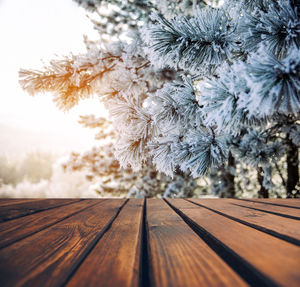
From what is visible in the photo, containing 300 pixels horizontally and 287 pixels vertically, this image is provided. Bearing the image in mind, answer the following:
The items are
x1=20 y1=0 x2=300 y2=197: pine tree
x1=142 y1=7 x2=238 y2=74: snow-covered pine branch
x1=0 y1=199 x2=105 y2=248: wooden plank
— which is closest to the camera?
x1=20 y1=0 x2=300 y2=197: pine tree

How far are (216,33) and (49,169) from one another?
30.9 m

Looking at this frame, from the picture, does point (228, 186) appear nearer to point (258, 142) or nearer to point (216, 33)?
point (258, 142)

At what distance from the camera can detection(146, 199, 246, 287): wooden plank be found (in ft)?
1.53

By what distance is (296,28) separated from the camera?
0.91 metres

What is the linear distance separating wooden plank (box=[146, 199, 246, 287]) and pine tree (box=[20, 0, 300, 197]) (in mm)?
445

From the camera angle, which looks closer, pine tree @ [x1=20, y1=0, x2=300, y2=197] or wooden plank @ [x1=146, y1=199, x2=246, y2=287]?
wooden plank @ [x1=146, y1=199, x2=246, y2=287]

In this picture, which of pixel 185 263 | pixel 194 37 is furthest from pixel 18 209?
pixel 194 37

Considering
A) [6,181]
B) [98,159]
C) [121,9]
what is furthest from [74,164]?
[6,181]

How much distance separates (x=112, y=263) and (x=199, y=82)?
3.01 ft

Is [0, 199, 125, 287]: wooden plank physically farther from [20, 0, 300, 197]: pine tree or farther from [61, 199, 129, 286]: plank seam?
[20, 0, 300, 197]: pine tree

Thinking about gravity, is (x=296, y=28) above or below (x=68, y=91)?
below

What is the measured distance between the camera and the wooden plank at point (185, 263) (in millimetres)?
466

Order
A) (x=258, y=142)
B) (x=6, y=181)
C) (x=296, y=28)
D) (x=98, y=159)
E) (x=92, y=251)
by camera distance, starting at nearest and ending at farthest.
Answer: (x=92, y=251)
(x=296, y=28)
(x=258, y=142)
(x=98, y=159)
(x=6, y=181)

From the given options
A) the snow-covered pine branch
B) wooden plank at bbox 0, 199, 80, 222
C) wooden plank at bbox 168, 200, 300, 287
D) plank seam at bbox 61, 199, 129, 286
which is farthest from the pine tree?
wooden plank at bbox 0, 199, 80, 222
